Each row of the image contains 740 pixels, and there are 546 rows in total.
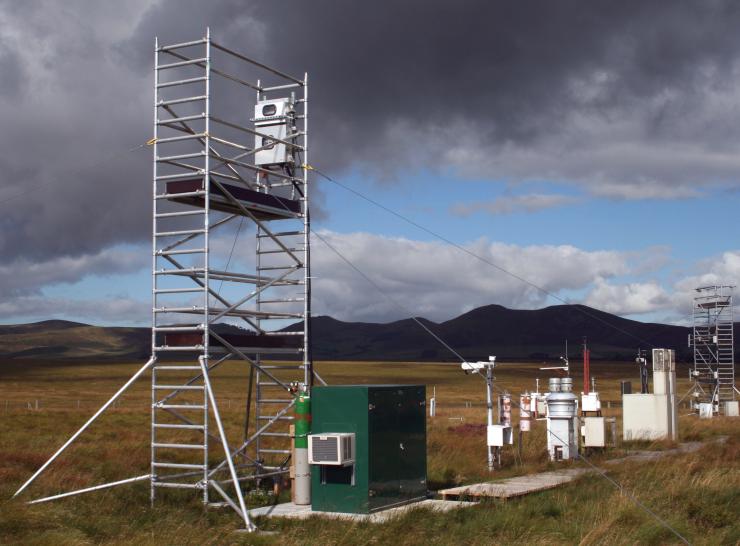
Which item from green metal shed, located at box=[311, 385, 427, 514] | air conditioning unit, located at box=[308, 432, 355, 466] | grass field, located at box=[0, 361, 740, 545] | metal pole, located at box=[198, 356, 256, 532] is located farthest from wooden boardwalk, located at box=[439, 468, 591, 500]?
metal pole, located at box=[198, 356, 256, 532]

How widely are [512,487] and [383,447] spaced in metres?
3.06

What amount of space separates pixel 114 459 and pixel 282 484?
15.8 ft

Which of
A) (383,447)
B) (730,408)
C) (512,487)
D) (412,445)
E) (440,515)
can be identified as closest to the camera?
(440,515)

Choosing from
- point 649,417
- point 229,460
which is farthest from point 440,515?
point 649,417

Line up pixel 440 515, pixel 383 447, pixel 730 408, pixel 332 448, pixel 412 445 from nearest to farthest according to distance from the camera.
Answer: pixel 440 515 < pixel 332 448 < pixel 383 447 < pixel 412 445 < pixel 730 408

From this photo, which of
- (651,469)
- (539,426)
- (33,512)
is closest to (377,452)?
(33,512)

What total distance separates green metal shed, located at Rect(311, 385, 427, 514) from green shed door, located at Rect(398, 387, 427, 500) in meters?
0.02

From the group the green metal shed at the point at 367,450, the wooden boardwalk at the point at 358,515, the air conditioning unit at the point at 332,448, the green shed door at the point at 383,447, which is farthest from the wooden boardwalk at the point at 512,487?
the air conditioning unit at the point at 332,448

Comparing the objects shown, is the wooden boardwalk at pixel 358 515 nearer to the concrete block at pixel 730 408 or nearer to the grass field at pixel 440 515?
the grass field at pixel 440 515

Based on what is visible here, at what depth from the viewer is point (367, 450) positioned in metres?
15.6

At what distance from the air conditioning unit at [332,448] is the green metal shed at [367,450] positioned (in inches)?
5.9

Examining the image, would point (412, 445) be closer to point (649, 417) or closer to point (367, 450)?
point (367, 450)

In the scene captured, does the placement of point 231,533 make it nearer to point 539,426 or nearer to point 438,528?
point 438,528

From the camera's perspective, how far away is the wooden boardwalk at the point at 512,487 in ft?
53.8
